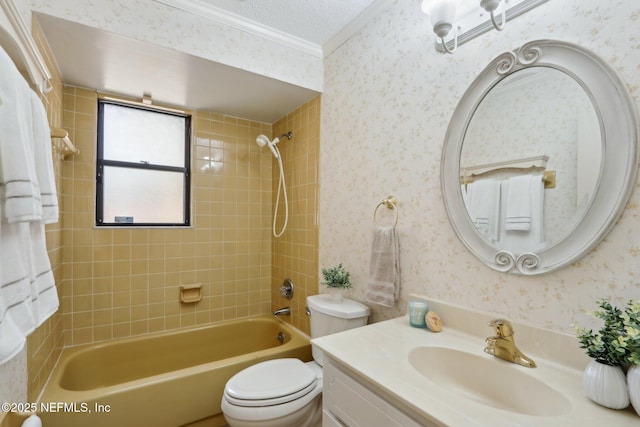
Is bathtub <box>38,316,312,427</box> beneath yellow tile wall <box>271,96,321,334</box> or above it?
beneath

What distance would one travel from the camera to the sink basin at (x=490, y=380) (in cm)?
85

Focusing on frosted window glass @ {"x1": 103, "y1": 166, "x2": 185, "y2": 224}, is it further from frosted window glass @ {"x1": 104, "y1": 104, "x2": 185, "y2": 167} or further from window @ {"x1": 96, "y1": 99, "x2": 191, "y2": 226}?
frosted window glass @ {"x1": 104, "y1": 104, "x2": 185, "y2": 167}

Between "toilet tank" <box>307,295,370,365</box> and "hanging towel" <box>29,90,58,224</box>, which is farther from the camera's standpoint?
"toilet tank" <box>307,295,370,365</box>

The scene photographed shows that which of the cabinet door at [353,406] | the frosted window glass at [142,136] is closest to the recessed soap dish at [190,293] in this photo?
the frosted window glass at [142,136]

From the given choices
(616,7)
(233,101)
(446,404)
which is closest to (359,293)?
(446,404)

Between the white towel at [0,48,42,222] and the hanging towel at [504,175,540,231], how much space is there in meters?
1.51

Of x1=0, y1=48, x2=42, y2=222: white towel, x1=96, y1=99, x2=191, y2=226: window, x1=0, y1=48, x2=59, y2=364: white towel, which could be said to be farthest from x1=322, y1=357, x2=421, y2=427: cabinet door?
x1=96, y1=99, x2=191, y2=226: window

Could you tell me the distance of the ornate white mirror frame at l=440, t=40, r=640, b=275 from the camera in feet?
2.75

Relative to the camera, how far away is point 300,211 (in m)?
2.39

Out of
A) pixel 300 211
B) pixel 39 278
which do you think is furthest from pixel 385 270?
pixel 39 278

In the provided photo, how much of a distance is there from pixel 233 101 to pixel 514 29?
1.86 meters

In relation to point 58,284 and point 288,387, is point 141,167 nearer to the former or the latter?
point 58,284

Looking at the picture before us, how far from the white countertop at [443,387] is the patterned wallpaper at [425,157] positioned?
0.09 metres

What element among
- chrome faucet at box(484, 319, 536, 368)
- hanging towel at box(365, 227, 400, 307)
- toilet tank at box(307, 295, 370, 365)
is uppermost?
hanging towel at box(365, 227, 400, 307)
